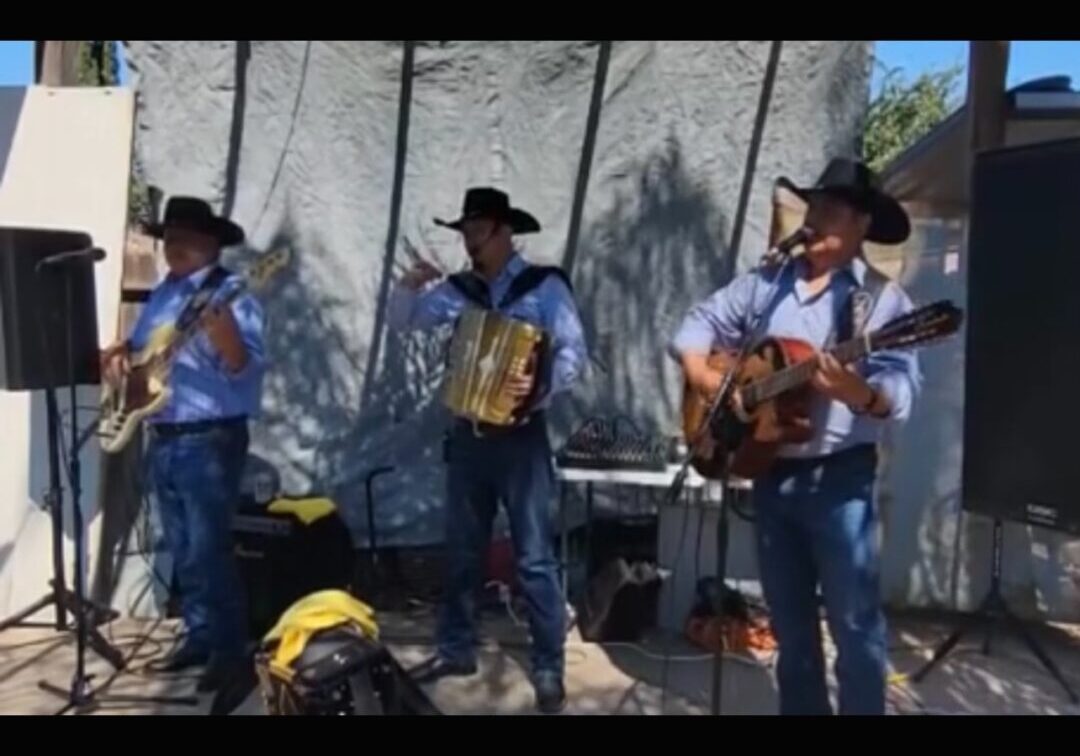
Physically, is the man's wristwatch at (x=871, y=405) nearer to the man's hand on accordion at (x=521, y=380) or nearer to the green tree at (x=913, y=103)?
the man's hand on accordion at (x=521, y=380)

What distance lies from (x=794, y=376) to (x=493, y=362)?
A: 115cm

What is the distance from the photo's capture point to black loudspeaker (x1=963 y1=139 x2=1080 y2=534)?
3939 millimetres

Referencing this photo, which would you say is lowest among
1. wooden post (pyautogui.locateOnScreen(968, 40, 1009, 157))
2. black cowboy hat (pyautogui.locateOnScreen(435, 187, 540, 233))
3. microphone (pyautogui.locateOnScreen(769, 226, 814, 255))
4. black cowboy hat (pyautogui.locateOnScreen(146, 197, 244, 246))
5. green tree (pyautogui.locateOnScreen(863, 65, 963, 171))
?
microphone (pyautogui.locateOnScreen(769, 226, 814, 255))

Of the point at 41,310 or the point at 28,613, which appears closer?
the point at 41,310

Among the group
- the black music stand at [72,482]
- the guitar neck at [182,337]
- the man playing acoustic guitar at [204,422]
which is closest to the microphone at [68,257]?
the black music stand at [72,482]

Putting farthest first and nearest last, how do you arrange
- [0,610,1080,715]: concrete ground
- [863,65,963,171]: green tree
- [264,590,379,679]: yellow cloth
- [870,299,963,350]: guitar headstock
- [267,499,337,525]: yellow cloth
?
[863,65,963,171]: green tree
[267,499,337,525]: yellow cloth
[0,610,1080,715]: concrete ground
[264,590,379,679]: yellow cloth
[870,299,963,350]: guitar headstock

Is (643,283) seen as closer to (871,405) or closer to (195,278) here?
(195,278)

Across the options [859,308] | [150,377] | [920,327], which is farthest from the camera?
[150,377]

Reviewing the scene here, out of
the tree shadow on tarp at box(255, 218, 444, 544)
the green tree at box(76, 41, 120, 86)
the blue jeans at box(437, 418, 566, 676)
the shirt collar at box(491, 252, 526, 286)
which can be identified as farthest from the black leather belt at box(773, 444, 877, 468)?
the green tree at box(76, 41, 120, 86)

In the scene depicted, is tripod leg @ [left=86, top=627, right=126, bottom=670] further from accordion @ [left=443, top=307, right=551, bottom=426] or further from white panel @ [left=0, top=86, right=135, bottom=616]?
accordion @ [left=443, top=307, right=551, bottom=426]

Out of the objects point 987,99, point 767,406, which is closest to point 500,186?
point 987,99

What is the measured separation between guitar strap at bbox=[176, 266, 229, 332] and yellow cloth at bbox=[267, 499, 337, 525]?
3.17 ft

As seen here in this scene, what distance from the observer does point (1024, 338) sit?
4.08 metres

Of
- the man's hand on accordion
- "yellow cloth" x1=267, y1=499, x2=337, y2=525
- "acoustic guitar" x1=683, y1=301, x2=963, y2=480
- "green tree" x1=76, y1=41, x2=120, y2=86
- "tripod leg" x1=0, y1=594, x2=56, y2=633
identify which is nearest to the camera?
"acoustic guitar" x1=683, y1=301, x2=963, y2=480
